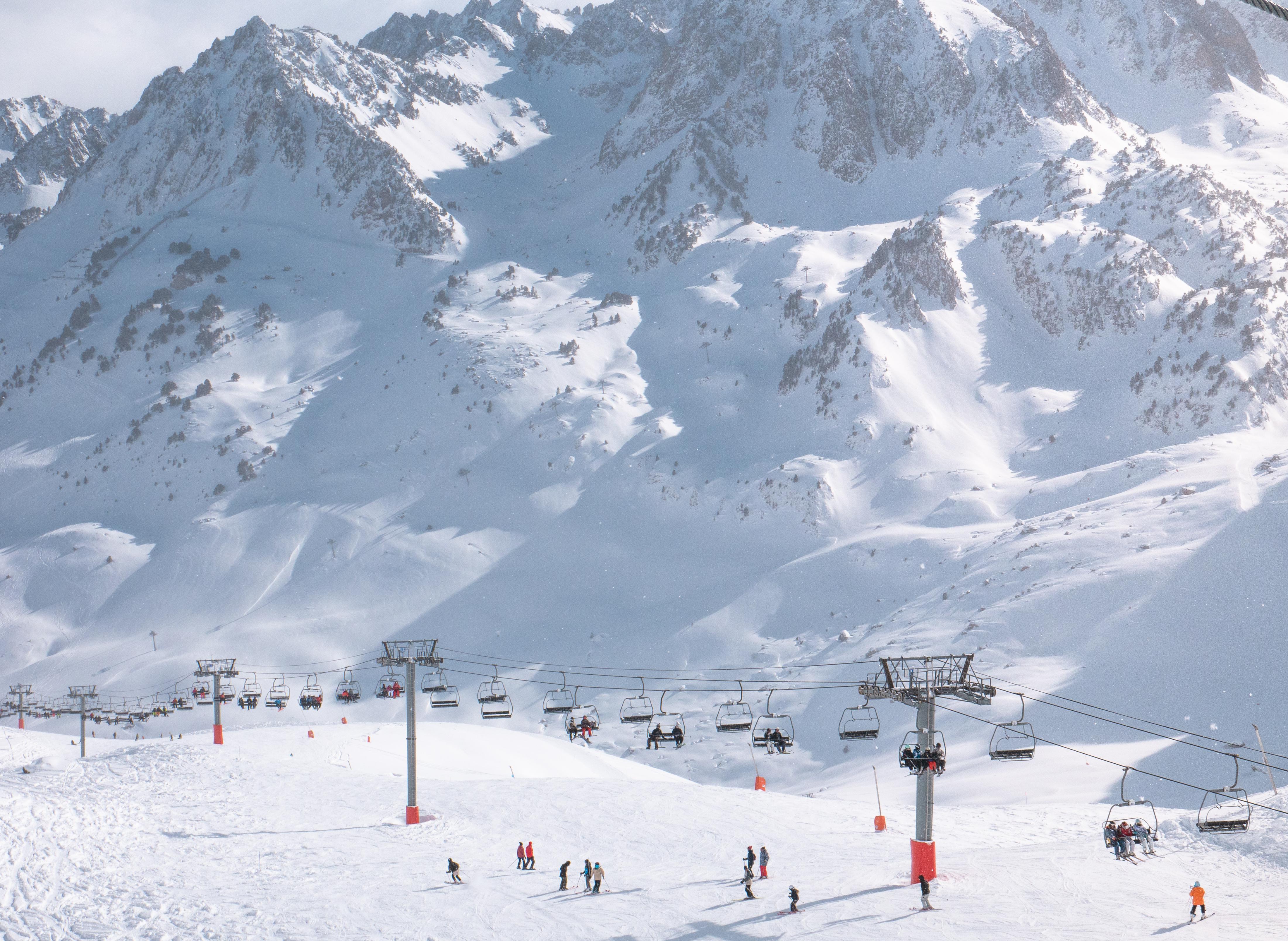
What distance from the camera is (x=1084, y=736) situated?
213 ft

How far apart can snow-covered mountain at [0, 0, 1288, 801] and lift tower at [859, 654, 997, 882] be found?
27060 mm

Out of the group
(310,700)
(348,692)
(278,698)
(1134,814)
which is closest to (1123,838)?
(1134,814)

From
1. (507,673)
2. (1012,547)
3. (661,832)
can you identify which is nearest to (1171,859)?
(661,832)

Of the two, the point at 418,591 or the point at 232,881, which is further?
the point at 418,591

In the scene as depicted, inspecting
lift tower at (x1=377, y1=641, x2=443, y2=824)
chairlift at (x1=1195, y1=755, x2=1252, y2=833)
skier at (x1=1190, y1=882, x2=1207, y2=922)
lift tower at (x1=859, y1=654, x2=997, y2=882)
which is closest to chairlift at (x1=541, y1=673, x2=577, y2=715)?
lift tower at (x1=377, y1=641, x2=443, y2=824)

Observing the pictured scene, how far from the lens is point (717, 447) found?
12925cm

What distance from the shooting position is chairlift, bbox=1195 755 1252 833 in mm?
29344

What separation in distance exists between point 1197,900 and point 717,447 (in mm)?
101655

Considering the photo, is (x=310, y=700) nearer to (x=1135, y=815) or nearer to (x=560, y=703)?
(x=560, y=703)

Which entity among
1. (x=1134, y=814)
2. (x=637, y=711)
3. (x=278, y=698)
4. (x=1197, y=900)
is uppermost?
(x=637, y=711)

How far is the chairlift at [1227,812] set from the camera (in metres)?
29.3

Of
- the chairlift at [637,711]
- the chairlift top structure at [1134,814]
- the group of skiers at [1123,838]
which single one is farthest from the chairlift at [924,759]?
the chairlift top structure at [1134,814]

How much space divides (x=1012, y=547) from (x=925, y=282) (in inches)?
2386

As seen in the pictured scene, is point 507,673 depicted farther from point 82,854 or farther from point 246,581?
point 82,854
